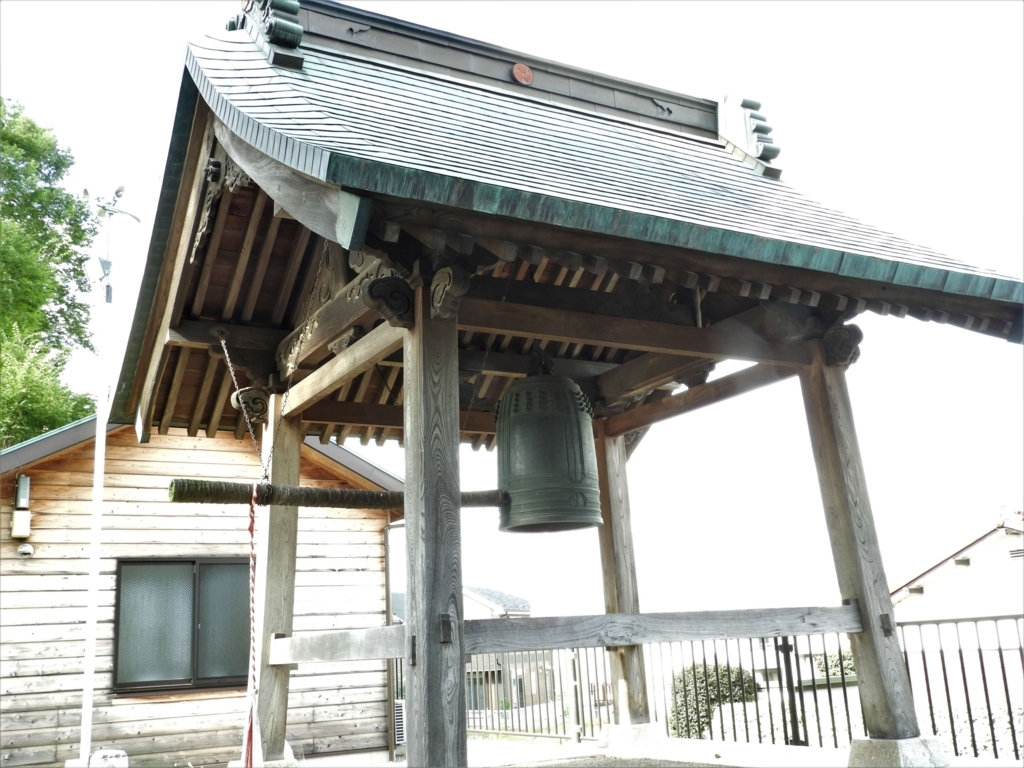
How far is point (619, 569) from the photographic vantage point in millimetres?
7125

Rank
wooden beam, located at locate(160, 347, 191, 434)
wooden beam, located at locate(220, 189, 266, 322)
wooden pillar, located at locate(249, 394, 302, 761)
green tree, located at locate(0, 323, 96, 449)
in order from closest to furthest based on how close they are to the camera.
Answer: wooden beam, located at locate(220, 189, 266, 322), wooden pillar, located at locate(249, 394, 302, 761), wooden beam, located at locate(160, 347, 191, 434), green tree, located at locate(0, 323, 96, 449)

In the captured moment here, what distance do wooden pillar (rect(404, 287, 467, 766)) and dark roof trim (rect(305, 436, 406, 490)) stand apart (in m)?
6.25

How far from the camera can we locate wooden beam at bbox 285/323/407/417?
4.86 metres

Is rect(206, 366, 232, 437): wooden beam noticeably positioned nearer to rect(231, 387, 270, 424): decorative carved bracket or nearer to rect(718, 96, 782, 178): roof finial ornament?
rect(231, 387, 270, 424): decorative carved bracket

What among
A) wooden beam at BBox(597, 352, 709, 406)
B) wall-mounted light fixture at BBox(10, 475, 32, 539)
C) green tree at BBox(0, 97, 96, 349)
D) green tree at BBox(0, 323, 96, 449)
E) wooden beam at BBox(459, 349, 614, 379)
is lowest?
wall-mounted light fixture at BBox(10, 475, 32, 539)

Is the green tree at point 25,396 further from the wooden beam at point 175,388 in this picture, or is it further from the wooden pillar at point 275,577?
the wooden pillar at point 275,577

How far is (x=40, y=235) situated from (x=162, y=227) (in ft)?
65.4

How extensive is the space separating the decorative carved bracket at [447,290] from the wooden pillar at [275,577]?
224cm

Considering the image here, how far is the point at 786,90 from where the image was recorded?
212ft

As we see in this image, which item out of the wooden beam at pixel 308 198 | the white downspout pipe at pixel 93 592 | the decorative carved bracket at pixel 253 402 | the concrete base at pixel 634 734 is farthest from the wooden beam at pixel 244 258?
the concrete base at pixel 634 734

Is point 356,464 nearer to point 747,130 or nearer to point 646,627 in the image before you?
point 747,130

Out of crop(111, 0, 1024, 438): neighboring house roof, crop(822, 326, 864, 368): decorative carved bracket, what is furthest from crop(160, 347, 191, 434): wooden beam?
crop(822, 326, 864, 368): decorative carved bracket

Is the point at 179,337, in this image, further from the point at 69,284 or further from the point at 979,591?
the point at 69,284

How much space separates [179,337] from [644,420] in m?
3.41
